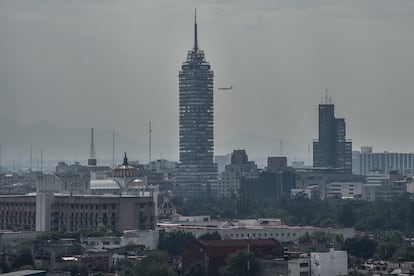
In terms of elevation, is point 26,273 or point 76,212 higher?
point 76,212

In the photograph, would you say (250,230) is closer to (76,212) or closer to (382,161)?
(76,212)

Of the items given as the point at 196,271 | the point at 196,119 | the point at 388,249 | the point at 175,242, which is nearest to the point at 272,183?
the point at 196,119

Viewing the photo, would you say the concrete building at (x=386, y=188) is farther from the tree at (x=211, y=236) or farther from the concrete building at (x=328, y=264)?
the concrete building at (x=328, y=264)

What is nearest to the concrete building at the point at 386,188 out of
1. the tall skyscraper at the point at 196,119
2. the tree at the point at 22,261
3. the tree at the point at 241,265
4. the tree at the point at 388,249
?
the tall skyscraper at the point at 196,119

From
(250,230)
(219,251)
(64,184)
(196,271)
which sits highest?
(64,184)

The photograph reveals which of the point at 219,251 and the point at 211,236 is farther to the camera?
the point at 211,236

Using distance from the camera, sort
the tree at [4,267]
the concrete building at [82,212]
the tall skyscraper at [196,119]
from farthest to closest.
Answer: the tall skyscraper at [196,119]
the concrete building at [82,212]
the tree at [4,267]

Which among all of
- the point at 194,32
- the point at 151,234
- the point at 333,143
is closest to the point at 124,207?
the point at 151,234

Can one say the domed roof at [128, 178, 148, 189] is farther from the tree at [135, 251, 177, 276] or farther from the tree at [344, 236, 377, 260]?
the tree at [135, 251, 177, 276]
